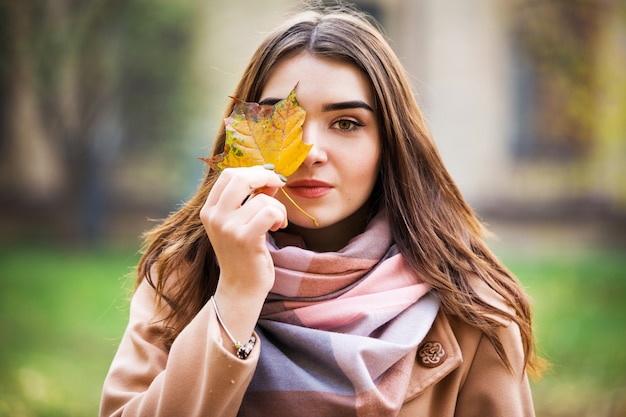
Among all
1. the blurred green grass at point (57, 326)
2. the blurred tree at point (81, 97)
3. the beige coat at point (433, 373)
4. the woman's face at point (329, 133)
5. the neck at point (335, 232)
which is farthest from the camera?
the blurred tree at point (81, 97)

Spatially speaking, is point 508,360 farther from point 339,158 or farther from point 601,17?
point 601,17

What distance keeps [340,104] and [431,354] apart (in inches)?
26.1

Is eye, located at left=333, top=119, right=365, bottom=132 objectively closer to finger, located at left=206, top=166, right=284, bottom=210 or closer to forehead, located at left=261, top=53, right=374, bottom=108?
forehead, located at left=261, top=53, right=374, bottom=108

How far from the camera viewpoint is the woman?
163 centimetres

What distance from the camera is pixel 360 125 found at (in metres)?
1.88

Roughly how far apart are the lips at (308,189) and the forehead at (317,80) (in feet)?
0.63

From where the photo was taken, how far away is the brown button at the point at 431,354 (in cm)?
184

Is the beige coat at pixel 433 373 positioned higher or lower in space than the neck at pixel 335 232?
lower

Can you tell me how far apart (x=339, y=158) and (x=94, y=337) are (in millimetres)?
4770

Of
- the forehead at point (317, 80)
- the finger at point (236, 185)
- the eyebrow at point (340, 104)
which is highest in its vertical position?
the forehead at point (317, 80)

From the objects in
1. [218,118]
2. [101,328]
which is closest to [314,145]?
[101,328]

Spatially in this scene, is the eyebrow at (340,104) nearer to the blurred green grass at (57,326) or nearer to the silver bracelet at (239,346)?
the silver bracelet at (239,346)

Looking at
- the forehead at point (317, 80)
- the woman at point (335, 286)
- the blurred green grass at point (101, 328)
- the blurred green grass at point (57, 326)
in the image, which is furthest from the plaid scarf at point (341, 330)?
the blurred green grass at point (57, 326)

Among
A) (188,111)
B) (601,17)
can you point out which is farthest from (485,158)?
(188,111)
